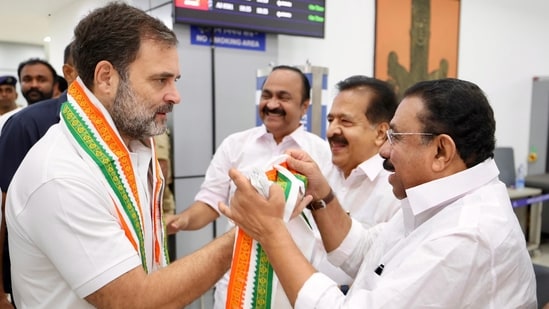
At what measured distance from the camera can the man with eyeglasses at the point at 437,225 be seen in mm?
966

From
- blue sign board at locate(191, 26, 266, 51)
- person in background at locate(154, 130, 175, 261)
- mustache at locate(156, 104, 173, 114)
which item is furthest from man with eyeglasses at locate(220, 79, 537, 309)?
blue sign board at locate(191, 26, 266, 51)

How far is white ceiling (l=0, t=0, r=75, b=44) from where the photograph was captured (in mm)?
5724

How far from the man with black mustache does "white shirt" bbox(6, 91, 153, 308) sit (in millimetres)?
1250

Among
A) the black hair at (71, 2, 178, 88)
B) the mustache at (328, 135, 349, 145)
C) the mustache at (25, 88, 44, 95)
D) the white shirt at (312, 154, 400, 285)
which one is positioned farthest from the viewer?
the mustache at (25, 88, 44, 95)

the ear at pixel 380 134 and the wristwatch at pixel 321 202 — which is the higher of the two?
the ear at pixel 380 134

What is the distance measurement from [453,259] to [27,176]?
1.01 metres

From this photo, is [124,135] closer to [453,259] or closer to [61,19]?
[453,259]

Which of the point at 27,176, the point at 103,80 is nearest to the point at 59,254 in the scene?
the point at 27,176

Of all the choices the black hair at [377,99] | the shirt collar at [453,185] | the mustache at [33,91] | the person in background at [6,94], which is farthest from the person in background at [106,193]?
the person in background at [6,94]

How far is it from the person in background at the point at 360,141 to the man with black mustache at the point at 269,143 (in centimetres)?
50

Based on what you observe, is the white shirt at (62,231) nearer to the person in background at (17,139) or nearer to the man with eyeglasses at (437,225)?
the man with eyeglasses at (437,225)

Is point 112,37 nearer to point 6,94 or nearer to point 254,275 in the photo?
point 254,275

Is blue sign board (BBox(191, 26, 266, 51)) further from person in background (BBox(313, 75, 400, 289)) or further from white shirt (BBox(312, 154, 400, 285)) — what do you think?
white shirt (BBox(312, 154, 400, 285))

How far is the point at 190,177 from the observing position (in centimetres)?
354
